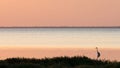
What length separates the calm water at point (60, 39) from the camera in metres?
6.77

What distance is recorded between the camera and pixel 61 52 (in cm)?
667

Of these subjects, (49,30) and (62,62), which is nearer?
(62,62)

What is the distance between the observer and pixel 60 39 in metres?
7.00

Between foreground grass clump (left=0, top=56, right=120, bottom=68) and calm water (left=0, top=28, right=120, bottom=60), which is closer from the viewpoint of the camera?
foreground grass clump (left=0, top=56, right=120, bottom=68)

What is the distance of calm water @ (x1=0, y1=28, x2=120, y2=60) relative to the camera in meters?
6.77

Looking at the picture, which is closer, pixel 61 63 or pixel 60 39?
pixel 61 63

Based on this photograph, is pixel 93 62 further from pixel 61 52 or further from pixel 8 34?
Result: pixel 8 34

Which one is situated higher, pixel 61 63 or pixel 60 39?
pixel 61 63

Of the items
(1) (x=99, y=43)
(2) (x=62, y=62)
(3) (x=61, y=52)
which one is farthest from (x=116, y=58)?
(2) (x=62, y=62)

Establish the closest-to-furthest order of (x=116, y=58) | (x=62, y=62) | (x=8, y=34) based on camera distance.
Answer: (x=62, y=62) → (x=116, y=58) → (x=8, y=34)

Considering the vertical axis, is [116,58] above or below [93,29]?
below

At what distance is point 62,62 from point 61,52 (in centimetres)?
114

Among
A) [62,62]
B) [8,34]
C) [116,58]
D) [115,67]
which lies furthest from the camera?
[8,34]

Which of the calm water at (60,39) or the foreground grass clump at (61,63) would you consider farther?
the calm water at (60,39)
